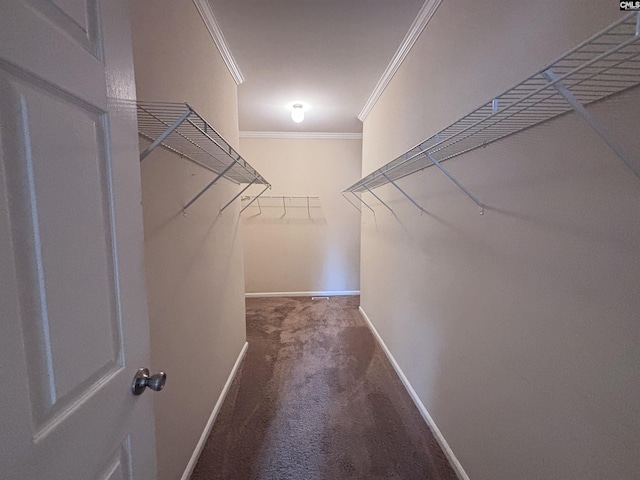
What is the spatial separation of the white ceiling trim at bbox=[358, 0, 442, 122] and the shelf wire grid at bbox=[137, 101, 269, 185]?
142 cm

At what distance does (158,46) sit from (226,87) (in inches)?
43.0

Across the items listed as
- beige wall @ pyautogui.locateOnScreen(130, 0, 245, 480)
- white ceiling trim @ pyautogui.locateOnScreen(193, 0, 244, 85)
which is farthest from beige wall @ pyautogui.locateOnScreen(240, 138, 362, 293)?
beige wall @ pyautogui.locateOnScreen(130, 0, 245, 480)

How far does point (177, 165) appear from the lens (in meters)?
1.31

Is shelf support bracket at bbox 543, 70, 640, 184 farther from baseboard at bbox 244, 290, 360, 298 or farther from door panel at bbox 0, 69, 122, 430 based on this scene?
baseboard at bbox 244, 290, 360, 298

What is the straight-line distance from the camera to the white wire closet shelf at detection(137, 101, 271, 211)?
894mm

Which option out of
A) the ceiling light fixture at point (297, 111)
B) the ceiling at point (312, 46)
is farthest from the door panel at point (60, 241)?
the ceiling light fixture at point (297, 111)

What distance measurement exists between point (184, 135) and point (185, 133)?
4 cm

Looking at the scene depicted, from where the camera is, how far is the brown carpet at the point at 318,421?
1475 millimetres

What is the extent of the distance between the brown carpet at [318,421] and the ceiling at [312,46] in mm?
2556

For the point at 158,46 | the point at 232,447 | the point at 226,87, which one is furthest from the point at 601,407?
the point at 226,87

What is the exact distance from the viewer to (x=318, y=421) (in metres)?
1.80

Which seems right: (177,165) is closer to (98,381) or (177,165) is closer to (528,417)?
(98,381)

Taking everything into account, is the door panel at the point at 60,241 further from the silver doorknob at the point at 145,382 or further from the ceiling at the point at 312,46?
the ceiling at the point at 312,46

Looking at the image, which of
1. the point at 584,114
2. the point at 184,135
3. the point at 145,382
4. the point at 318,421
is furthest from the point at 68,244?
the point at 318,421
